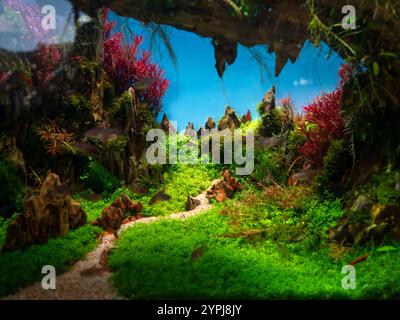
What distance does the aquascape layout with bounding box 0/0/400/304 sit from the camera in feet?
11.5

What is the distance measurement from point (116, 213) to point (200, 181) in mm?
2708

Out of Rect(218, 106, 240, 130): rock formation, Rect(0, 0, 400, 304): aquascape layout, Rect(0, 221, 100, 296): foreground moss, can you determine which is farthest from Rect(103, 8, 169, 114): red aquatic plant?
Rect(0, 221, 100, 296): foreground moss

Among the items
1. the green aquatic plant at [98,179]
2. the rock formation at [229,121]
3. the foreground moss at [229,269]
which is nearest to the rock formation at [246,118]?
the rock formation at [229,121]

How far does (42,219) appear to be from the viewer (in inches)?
174

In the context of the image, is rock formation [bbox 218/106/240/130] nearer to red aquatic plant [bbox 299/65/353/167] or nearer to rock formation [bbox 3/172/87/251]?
red aquatic plant [bbox 299/65/353/167]

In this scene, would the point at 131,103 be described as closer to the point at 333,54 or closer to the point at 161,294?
the point at 333,54

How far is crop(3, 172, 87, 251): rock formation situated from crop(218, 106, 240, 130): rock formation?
5.22 meters

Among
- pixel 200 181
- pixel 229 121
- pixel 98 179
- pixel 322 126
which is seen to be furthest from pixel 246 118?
pixel 98 179

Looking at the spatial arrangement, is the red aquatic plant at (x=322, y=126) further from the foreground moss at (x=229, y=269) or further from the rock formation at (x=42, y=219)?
the rock formation at (x=42, y=219)

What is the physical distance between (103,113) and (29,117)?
4.40 feet

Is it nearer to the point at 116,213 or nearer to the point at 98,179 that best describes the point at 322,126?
the point at 116,213

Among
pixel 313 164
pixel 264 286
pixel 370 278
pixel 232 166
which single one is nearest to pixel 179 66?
pixel 264 286

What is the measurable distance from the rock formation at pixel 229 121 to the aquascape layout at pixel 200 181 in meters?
1.94
